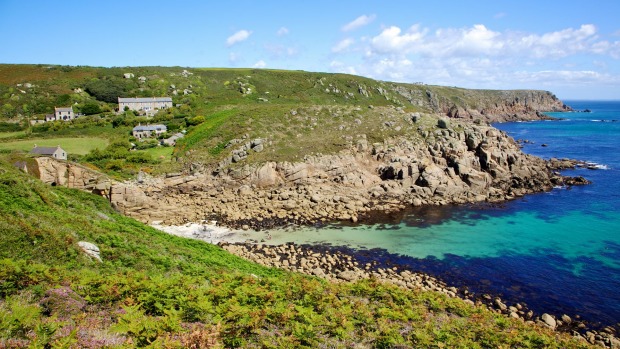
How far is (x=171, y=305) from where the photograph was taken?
12008 mm

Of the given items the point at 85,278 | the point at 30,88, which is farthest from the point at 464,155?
the point at 30,88

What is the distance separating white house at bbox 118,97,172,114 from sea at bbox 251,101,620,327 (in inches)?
1963

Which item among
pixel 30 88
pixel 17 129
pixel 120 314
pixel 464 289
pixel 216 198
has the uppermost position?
pixel 30 88

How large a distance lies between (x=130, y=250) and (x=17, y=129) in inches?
2093

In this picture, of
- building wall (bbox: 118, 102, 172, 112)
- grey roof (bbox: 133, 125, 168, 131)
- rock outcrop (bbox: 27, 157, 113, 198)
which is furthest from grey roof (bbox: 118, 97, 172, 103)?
rock outcrop (bbox: 27, 157, 113, 198)

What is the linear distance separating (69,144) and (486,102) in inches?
6421

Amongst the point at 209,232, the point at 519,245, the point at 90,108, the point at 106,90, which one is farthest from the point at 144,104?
the point at 519,245

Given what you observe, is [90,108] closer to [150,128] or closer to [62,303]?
[150,128]

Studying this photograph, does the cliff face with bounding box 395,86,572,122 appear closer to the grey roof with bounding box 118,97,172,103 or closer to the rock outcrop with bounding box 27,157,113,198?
the grey roof with bounding box 118,97,172,103

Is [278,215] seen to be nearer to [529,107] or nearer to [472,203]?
[472,203]

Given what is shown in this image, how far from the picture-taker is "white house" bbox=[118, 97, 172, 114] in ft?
230

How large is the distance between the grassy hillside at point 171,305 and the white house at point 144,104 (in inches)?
2088

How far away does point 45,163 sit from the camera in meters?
34.6

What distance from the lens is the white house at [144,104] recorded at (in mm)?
70088
